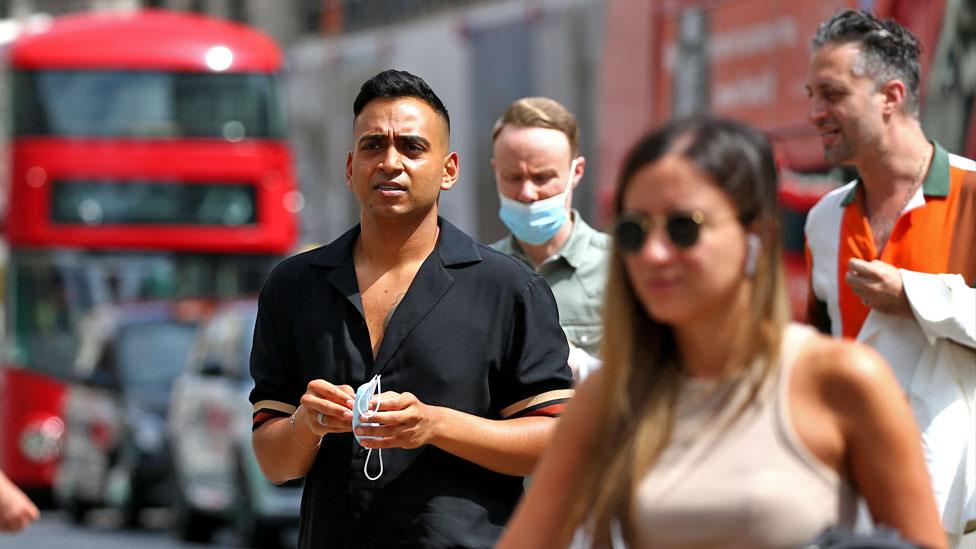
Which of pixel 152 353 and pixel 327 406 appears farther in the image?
pixel 152 353

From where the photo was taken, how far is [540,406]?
4477 millimetres

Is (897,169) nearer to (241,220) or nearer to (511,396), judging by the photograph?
(511,396)

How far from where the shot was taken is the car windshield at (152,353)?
18891mm

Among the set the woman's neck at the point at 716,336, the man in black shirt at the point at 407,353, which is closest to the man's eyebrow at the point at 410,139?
the man in black shirt at the point at 407,353

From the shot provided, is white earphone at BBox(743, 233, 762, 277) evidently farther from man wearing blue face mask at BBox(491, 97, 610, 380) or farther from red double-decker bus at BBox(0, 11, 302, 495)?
red double-decker bus at BBox(0, 11, 302, 495)

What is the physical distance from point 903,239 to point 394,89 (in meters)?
1.37

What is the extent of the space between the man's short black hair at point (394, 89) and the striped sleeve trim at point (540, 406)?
2.13 feet

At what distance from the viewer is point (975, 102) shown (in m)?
10.5

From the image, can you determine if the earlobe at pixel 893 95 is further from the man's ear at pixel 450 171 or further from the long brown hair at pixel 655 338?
the long brown hair at pixel 655 338

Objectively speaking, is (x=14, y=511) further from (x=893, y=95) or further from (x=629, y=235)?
(x=629, y=235)

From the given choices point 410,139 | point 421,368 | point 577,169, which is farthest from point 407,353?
point 577,169

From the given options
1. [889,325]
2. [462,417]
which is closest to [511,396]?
[462,417]

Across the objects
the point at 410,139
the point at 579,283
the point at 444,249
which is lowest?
the point at 579,283

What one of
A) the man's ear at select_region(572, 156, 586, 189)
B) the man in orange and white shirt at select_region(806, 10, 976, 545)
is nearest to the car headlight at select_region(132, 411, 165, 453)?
the man's ear at select_region(572, 156, 586, 189)
